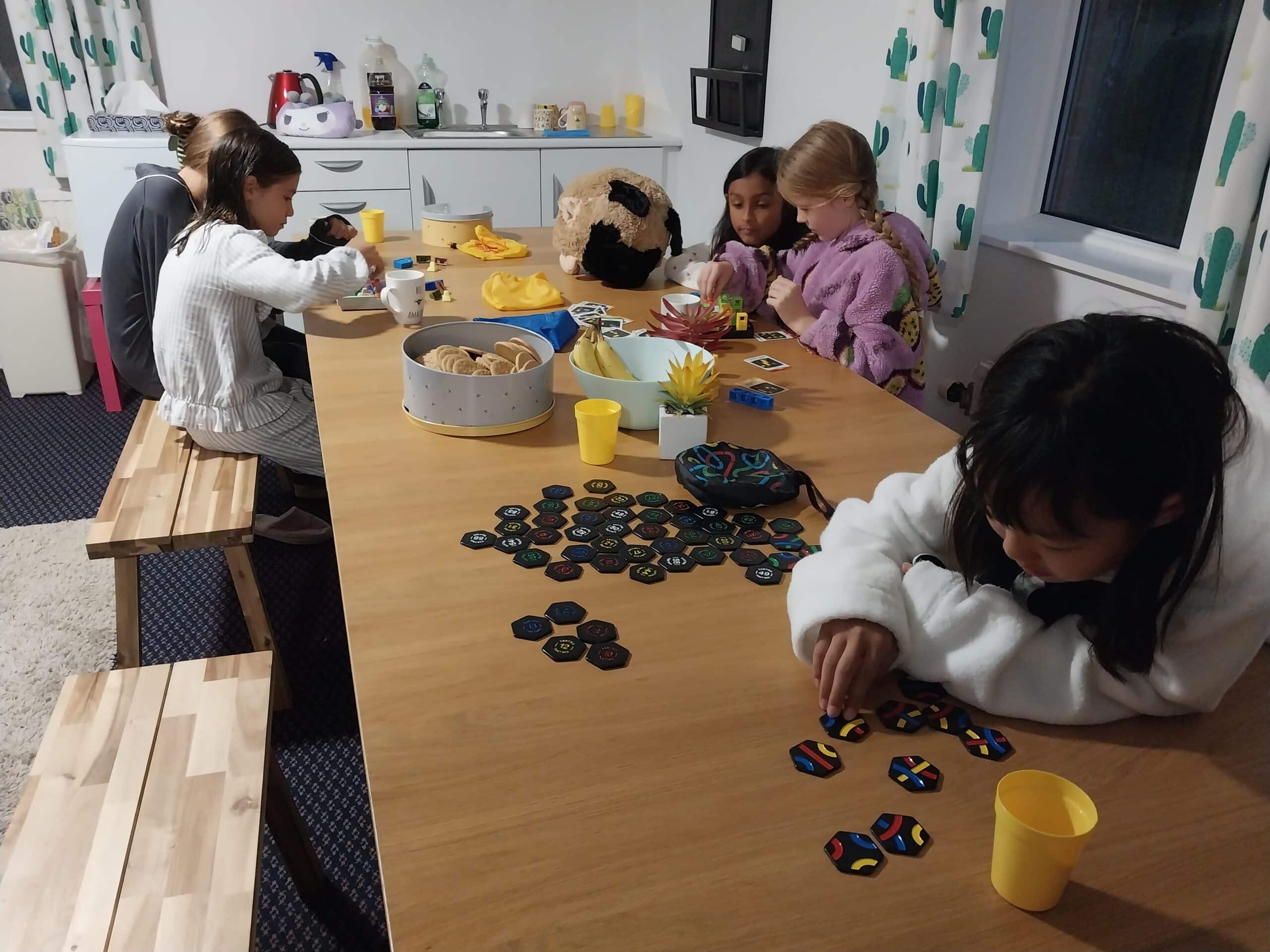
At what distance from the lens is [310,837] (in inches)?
63.2

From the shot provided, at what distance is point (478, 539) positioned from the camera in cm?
112

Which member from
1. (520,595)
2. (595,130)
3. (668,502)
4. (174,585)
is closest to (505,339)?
(668,502)

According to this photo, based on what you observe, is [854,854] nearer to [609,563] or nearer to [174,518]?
[609,563]

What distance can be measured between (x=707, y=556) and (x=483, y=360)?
596mm

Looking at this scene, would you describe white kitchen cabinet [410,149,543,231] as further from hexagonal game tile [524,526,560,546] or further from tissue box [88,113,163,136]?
hexagonal game tile [524,526,560,546]

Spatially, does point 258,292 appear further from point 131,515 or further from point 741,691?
point 741,691

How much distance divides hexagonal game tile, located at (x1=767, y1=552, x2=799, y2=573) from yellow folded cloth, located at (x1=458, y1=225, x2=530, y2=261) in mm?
1618

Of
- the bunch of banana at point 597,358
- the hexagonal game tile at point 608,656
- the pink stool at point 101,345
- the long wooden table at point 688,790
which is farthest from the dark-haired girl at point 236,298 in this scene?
the pink stool at point 101,345

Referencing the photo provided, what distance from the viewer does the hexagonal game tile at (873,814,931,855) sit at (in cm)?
71

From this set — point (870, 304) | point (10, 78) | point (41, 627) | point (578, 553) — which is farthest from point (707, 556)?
point (10, 78)

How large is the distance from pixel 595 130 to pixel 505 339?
118 inches

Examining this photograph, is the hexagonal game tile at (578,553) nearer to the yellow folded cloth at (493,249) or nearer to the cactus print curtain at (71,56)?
the yellow folded cloth at (493,249)

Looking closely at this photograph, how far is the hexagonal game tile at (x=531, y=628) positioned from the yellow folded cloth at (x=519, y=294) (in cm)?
117

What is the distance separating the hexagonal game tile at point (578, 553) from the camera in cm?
108
